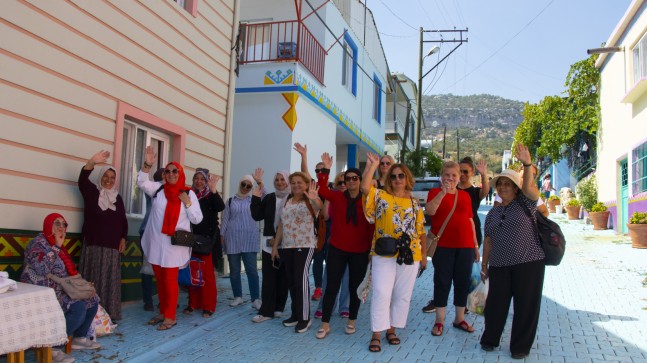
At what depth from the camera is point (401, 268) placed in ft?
15.6

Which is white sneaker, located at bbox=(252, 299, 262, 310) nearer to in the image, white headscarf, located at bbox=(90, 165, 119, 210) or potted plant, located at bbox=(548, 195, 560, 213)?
white headscarf, located at bbox=(90, 165, 119, 210)

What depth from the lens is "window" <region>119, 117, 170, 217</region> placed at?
6.16 m

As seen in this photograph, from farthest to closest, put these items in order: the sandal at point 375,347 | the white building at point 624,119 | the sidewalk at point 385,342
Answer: the white building at point 624,119 → the sandal at point 375,347 → the sidewalk at point 385,342

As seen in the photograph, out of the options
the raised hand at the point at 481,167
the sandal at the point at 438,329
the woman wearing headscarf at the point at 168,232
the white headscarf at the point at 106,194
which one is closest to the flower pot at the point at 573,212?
the raised hand at the point at 481,167

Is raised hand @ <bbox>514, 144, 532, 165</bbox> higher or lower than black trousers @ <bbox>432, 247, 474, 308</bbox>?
higher

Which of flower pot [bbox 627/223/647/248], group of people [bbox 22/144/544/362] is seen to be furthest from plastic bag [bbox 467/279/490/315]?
flower pot [bbox 627/223/647/248]

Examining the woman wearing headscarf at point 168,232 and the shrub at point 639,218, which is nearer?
the woman wearing headscarf at point 168,232

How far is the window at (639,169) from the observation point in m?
12.1

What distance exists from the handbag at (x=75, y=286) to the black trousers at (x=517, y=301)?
3523 mm

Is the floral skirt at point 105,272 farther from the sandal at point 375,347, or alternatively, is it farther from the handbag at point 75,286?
the sandal at point 375,347

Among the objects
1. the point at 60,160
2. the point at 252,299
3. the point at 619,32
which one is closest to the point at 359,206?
the point at 252,299

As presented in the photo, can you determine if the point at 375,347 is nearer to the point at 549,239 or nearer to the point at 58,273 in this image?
the point at 549,239

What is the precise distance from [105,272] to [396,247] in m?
2.89

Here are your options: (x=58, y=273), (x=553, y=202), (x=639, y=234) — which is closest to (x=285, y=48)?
(x=58, y=273)
